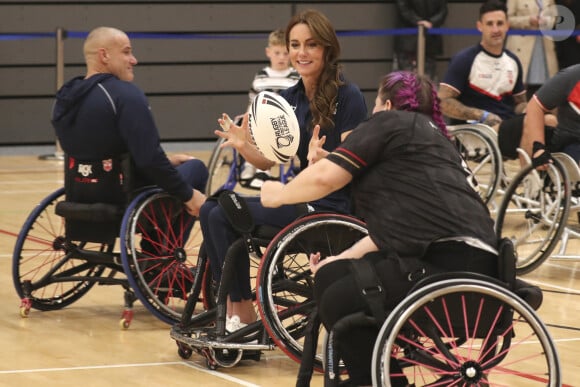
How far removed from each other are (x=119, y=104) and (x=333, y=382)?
1780 millimetres

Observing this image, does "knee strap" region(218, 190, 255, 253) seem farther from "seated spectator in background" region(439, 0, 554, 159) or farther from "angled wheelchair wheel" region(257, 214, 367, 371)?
"seated spectator in background" region(439, 0, 554, 159)

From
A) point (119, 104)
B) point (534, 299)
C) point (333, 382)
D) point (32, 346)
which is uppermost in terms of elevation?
point (119, 104)

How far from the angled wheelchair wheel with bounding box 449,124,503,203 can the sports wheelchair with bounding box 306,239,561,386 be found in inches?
137

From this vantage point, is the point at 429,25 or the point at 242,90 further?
the point at 242,90

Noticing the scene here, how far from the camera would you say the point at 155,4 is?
10.8 metres

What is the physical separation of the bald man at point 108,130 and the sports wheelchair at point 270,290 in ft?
1.77

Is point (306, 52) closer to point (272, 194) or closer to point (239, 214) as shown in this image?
point (239, 214)

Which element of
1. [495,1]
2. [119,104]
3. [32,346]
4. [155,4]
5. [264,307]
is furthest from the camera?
[155,4]

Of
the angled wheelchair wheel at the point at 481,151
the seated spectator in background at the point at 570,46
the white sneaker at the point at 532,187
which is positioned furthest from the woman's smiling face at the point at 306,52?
the seated spectator in background at the point at 570,46

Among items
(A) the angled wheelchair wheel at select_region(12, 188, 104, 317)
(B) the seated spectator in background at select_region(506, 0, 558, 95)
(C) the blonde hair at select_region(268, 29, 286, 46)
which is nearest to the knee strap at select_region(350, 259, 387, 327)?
(A) the angled wheelchair wheel at select_region(12, 188, 104, 317)

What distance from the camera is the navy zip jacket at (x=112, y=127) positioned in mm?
4422

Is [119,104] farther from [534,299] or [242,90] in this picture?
[242,90]

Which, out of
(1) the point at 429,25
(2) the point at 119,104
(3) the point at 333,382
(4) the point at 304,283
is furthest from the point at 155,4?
(3) the point at 333,382

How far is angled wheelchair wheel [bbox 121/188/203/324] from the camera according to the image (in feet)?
14.3
